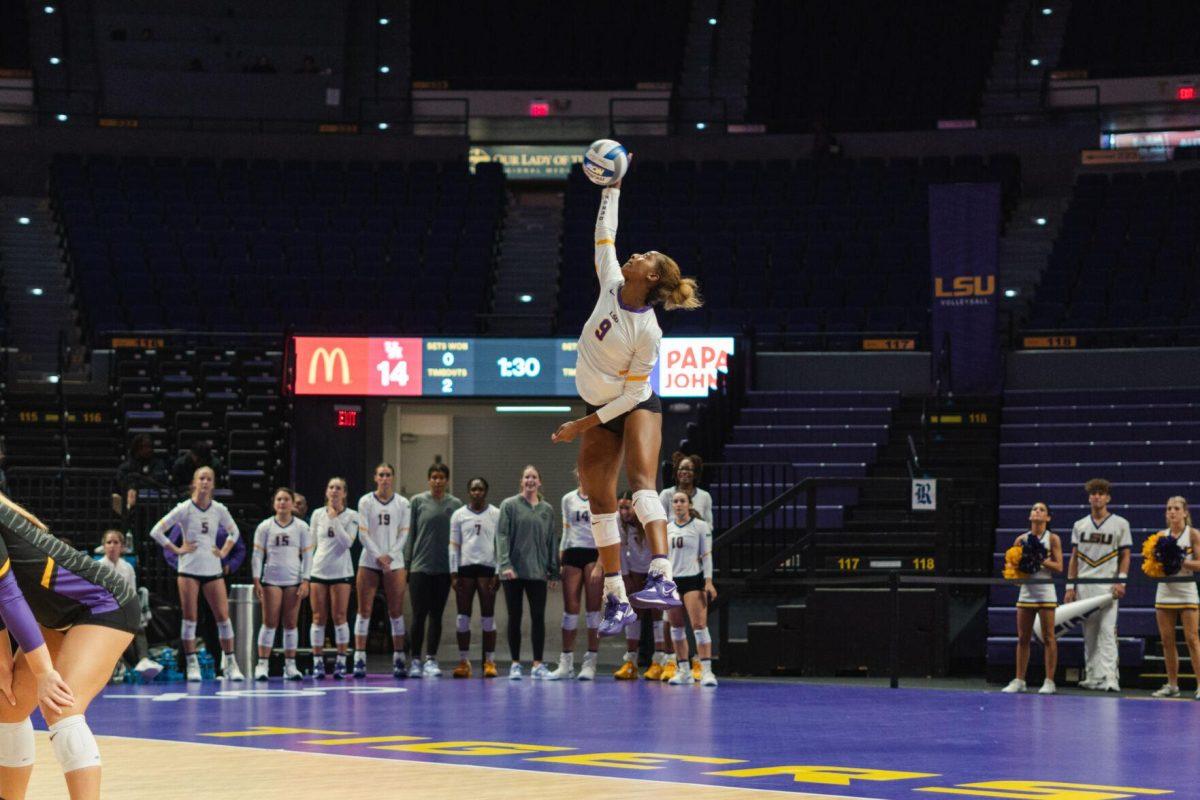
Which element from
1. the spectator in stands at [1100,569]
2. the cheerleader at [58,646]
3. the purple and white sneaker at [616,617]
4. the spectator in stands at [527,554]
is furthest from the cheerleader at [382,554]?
the cheerleader at [58,646]

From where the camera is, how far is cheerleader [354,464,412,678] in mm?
16047

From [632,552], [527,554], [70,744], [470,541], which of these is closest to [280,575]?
[470,541]

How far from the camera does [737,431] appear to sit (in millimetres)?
19984

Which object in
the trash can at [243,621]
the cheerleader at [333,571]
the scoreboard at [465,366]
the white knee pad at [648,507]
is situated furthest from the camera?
the scoreboard at [465,366]

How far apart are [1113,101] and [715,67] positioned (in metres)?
7.47

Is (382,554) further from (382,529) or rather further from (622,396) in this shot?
(622,396)

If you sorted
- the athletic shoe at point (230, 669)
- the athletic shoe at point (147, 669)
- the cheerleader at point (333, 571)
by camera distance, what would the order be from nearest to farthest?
the athletic shoe at point (147, 669), the athletic shoe at point (230, 669), the cheerleader at point (333, 571)

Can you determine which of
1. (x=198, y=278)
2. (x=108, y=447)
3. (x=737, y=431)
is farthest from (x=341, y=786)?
(x=198, y=278)

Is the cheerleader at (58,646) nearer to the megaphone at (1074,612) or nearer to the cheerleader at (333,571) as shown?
the cheerleader at (333,571)

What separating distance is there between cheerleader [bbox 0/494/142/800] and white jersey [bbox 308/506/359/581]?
9.69 meters

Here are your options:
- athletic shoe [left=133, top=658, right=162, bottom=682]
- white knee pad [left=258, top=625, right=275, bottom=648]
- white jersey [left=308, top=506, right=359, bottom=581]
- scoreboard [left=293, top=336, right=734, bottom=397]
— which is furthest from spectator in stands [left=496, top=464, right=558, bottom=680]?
scoreboard [left=293, top=336, right=734, bottom=397]

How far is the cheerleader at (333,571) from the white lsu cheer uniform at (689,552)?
3123mm

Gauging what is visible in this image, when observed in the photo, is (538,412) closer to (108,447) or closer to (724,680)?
(108,447)

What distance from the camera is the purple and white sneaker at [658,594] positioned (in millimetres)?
8414
